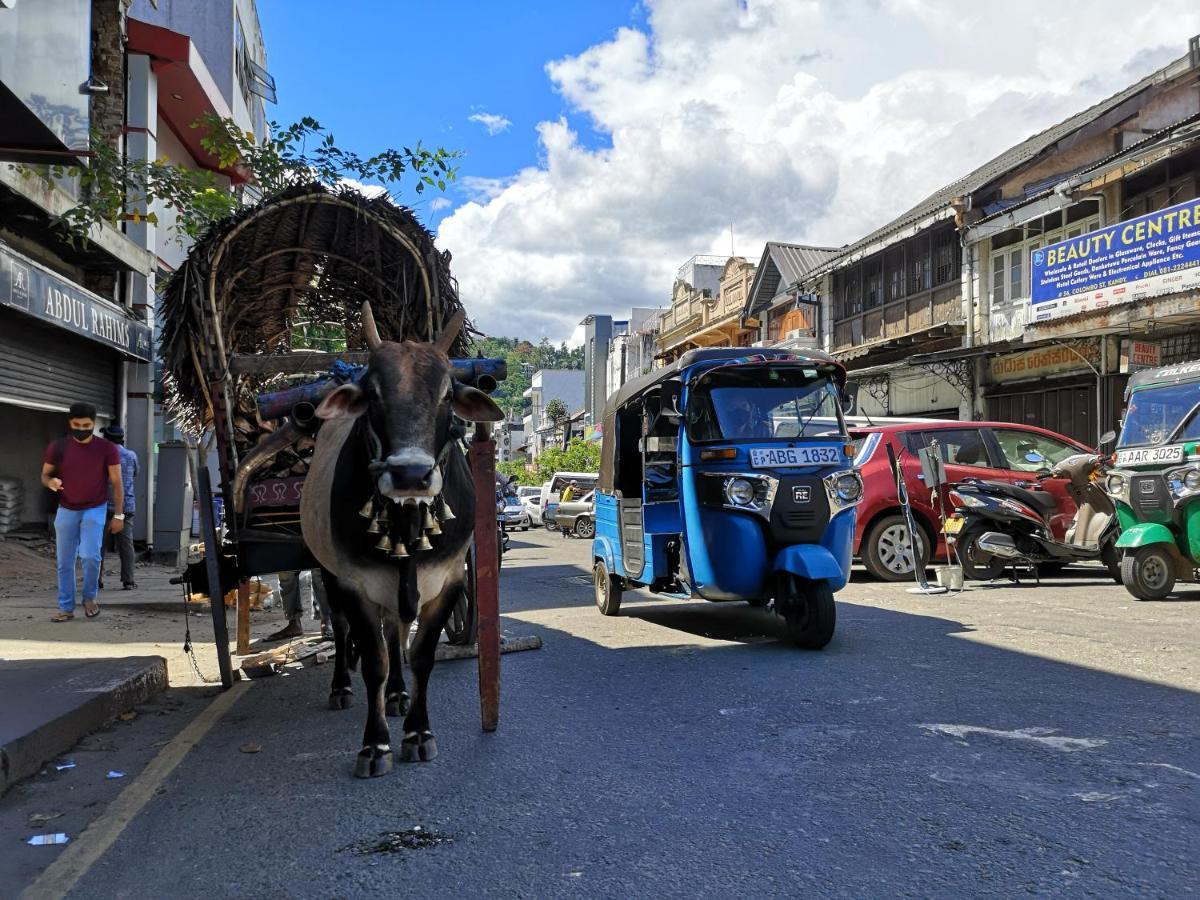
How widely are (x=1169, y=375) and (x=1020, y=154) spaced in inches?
581

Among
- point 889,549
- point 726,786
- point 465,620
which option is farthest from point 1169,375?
point 726,786

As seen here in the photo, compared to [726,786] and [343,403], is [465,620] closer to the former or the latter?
[343,403]

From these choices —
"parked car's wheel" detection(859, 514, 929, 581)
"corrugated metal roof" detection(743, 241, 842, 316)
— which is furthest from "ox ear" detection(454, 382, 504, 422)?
"corrugated metal roof" detection(743, 241, 842, 316)

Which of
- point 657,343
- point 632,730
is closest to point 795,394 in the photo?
point 632,730

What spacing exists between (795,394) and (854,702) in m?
3.06

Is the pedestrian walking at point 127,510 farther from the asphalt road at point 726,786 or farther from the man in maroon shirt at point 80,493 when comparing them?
the asphalt road at point 726,786

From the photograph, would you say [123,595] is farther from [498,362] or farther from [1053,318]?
[1053,318]

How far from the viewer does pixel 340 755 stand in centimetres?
474

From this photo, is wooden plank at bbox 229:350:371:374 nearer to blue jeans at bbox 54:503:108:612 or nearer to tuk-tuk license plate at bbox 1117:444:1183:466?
blue jeans at bbox 54:503:108:612

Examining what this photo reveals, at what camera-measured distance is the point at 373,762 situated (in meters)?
4.37

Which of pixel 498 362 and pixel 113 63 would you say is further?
pixel 113 63

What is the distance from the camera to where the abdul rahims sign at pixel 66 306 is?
1130cm

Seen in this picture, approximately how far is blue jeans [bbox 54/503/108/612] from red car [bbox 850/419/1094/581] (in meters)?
8.45

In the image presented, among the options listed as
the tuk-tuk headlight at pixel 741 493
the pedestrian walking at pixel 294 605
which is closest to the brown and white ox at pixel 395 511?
the tuk-tuk headlight at pixel 741 493
